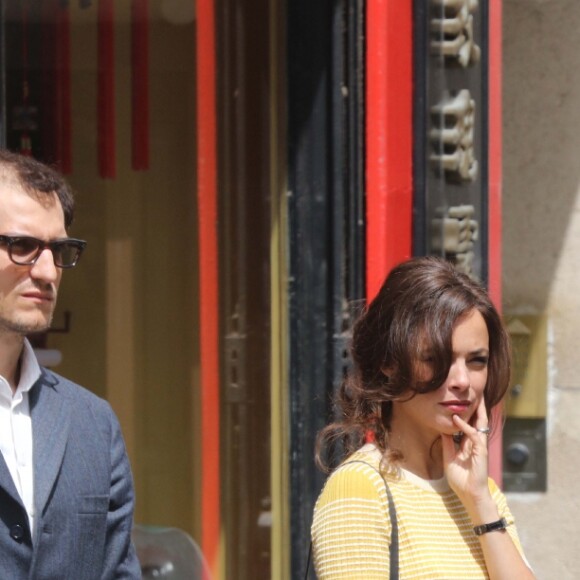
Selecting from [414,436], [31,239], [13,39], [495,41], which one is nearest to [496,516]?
[414,436]

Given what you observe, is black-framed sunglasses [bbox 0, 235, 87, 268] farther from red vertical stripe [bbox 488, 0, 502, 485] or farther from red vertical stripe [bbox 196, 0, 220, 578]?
red vertical stripe [bbox 488, 0, 502, 485]

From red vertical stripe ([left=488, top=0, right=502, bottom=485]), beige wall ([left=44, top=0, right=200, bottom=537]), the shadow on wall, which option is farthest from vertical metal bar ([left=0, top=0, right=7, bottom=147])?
the shadow on wall

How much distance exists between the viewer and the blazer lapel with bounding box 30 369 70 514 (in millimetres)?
2504

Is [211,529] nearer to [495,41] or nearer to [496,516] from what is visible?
[496,516]

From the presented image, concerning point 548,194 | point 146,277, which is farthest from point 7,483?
point 548,194

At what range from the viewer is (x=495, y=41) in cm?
525

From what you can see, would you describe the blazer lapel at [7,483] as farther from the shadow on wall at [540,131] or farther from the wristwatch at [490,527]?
the shadow on wall at [540,131]

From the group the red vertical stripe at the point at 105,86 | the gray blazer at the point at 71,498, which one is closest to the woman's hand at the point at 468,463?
the gray blazer at the point at 71,498

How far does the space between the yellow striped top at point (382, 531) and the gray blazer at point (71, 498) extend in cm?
44

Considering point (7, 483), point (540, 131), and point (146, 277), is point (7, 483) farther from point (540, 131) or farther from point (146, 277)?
point (540, 131)

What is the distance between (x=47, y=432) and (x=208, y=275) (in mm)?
1681

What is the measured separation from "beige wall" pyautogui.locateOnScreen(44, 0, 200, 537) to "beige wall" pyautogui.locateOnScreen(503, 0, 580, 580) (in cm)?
216

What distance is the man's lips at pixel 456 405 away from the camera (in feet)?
8.54

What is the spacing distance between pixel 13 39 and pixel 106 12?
0.36m
